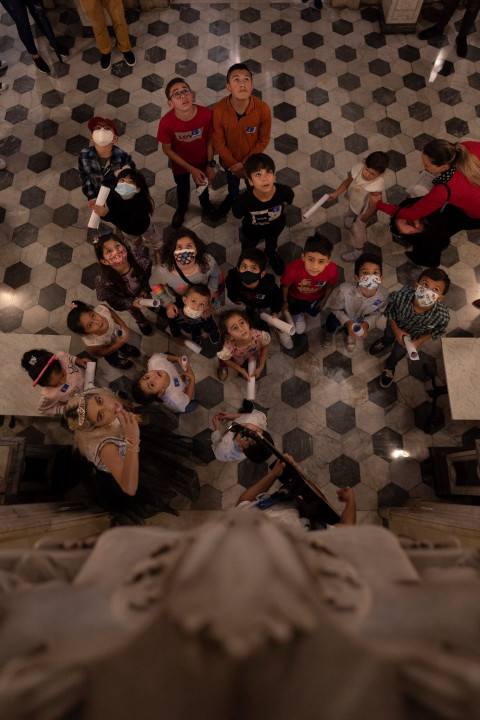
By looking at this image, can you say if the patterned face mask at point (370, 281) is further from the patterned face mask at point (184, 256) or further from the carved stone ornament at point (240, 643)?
the carved stone ornament at point (240, 643)

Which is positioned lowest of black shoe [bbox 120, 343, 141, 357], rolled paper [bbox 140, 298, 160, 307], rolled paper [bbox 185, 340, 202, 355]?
black shoe [bbox 120, 343, 141, 357]

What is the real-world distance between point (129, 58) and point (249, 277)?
4824mm

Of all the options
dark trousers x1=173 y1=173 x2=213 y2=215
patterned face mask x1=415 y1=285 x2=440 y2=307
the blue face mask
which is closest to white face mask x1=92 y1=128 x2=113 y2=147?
the blue face mask

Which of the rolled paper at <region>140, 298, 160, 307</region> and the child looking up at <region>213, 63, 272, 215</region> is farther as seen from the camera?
the rolled paper at <region>140, 298, 160, 307</region>

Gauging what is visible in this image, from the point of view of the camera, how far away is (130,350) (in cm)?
430

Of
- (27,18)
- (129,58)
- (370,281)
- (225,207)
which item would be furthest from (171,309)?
(27,18)

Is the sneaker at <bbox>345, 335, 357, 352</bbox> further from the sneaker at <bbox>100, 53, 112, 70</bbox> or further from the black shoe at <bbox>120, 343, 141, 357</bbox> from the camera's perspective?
the sneaker at <bbox>100, 53, 112, 70</bbox>

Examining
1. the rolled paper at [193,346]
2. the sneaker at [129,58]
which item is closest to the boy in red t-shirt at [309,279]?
the rolled paper at [193,346]

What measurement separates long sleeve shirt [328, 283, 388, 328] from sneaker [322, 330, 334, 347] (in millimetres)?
464

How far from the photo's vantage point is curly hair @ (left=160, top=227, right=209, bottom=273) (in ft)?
10.9

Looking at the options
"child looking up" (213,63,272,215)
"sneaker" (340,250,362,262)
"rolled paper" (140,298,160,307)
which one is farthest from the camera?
"sneaker" (340,250,362,262)

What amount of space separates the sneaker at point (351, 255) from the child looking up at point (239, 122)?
1548 millimetres

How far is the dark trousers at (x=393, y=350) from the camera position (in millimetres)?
3883

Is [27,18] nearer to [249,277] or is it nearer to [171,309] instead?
[171,309]
